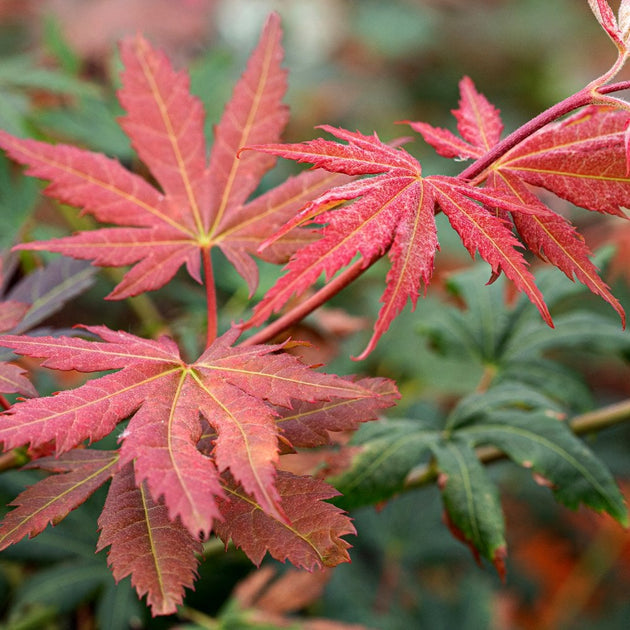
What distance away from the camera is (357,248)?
1.50 feet

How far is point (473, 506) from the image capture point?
654 millimetres

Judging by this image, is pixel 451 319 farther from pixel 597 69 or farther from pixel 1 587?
pixel 597 69

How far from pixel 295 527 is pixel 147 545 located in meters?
0.10

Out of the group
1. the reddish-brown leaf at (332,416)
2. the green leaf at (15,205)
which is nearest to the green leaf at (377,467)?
the reddish-brown leaf at (332,416)

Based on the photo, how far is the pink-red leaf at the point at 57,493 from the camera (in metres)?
0.46

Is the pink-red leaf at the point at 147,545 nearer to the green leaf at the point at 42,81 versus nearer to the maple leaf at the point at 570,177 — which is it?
the maple leaf at the point at 570,177

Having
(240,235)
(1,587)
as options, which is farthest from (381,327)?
(1,587)

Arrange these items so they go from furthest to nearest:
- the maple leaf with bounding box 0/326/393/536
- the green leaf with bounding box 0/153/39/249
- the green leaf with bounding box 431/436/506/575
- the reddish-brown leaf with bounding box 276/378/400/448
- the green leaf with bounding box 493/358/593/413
→ the green leaf with bounding box 0/153/39/249
the green leaf with bounding box 493/358/593/413
the green leaf with bounding box 431/436/506/575
the reddish-brown leaf with bounding box 276/378/400/448
the maple leaf with bounding box 0/326/393/536

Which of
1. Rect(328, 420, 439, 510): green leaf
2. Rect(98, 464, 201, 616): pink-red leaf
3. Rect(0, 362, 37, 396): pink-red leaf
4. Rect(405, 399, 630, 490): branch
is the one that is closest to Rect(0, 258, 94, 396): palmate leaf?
Rect(0, 362, 37, 396): pink-red leaf

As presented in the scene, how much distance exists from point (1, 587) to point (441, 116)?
228 centimetres

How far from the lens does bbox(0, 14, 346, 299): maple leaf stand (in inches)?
23.6

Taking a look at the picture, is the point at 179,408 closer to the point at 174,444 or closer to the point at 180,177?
the point at 174,444

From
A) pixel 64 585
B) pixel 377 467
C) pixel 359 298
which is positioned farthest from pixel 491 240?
pixel 359 298

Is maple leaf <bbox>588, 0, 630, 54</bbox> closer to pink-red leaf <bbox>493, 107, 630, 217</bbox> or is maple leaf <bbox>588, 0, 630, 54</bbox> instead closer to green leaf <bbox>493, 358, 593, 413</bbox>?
pink-red leaf <bbox>493, 107, 630, 217</bbox>
